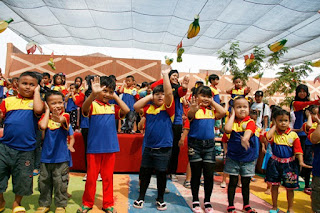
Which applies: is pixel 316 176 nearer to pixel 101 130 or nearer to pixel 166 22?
pixel 101 130

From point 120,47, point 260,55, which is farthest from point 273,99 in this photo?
point 120,47

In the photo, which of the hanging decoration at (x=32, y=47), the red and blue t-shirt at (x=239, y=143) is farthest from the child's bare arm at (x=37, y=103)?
the hanging decoration at (x=32, y=47)

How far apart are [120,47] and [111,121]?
9815 mm

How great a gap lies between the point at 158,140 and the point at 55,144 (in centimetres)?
121

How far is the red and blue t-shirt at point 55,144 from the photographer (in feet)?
8.50

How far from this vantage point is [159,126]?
2926 millimetres

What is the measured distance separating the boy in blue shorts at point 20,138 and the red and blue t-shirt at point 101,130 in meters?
0.59

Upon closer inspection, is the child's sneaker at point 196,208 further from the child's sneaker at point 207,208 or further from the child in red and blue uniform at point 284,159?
the child in red and blue uniform at point 284,159

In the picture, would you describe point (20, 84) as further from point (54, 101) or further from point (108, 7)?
point (108, 7)

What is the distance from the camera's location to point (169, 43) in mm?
10961

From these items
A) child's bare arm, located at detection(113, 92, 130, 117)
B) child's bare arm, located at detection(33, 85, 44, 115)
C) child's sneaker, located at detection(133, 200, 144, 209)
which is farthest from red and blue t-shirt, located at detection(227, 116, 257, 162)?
child's bare arm, located at detection(33, 85, 44, 115)

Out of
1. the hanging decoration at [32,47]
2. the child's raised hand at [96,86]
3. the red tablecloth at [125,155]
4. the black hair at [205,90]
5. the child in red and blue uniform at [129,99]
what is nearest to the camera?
the child's raised hand at [96,86]

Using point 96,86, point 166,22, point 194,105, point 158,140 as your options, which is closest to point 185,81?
point 194,105

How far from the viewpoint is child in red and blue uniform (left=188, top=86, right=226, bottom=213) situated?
2.93 metres
